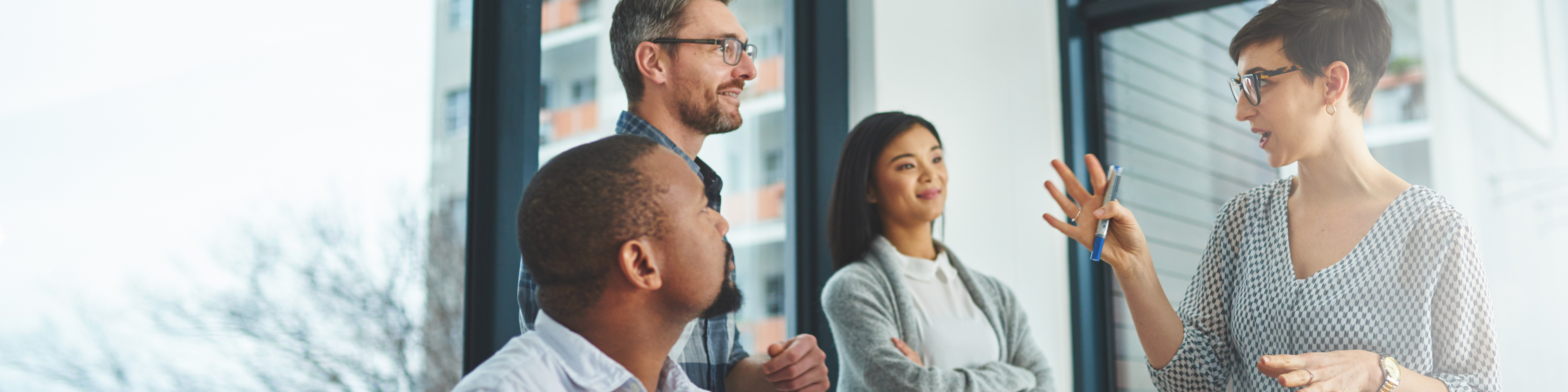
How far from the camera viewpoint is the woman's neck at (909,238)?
7.18 ft

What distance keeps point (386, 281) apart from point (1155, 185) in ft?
8.19

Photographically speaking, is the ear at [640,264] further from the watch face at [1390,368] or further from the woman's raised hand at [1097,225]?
the watch face at [1390,368]

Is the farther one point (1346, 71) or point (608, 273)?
point (1346, 71)

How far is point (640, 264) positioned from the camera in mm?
1108

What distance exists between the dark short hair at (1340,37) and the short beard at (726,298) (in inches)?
36.5

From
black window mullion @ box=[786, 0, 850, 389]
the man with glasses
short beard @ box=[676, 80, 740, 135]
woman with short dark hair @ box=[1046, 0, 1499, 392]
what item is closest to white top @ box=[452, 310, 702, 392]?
the man with glasses

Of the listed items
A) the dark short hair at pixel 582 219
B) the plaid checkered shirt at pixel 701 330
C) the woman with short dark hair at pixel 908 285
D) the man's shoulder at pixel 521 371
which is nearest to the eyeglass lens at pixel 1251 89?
the woman with short dark hair at pixel 908 285

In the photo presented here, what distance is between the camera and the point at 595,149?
1.12 metres

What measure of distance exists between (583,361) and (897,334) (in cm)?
102

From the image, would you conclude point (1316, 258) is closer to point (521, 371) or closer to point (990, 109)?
point (521, 371)

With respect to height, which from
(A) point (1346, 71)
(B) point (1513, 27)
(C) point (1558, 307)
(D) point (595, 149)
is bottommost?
(C) point (1558, 307)

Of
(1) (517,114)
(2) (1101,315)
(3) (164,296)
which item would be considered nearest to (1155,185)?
(2) (1101,315)

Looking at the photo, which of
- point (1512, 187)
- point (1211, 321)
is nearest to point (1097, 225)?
point (1211, 321)

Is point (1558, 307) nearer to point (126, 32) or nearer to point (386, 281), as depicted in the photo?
point (386, 281)
